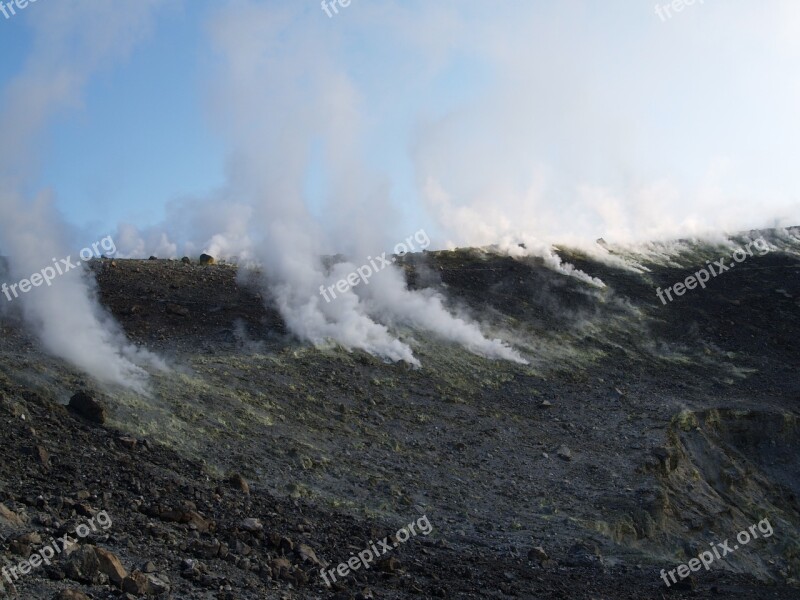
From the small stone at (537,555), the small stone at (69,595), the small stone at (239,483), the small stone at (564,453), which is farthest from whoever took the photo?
the small stone at (564,453)

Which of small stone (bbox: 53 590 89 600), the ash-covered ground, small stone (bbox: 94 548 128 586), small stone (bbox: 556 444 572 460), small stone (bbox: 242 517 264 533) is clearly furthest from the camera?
small stone (bbox: 556 444 572 460)

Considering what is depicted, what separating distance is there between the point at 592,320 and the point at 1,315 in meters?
26.5

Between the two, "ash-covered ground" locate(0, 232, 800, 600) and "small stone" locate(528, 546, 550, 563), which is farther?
"small stone" locate(528, 546, 550, 563)

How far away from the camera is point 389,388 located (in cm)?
2438

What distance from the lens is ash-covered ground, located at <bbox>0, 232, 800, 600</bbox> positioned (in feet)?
37.9

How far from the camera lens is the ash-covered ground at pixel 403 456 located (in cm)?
1154

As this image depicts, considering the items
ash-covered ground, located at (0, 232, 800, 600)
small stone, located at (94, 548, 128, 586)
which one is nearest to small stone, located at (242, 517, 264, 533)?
ash-covered ground, located at (0, 232, 800, 600)

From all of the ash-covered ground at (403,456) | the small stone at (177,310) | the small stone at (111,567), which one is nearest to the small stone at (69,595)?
the ash-covered ground at (403,456)

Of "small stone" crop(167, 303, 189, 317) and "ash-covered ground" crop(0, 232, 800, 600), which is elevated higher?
"small stone" crop(167, 303, 189, 317)

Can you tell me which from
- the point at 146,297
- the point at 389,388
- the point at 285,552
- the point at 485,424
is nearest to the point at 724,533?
the point at 485,424

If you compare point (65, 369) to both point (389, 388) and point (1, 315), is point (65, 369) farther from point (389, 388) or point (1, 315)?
point (389, 388)

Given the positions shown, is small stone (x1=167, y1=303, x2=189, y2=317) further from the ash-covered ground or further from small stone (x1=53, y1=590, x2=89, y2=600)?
small stone (x1=53, y1=590, x2=89, y2=600)

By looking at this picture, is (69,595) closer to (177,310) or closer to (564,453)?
(564,453)

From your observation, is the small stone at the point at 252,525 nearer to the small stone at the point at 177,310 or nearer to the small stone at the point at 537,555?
the small stone at the point at 537,555
